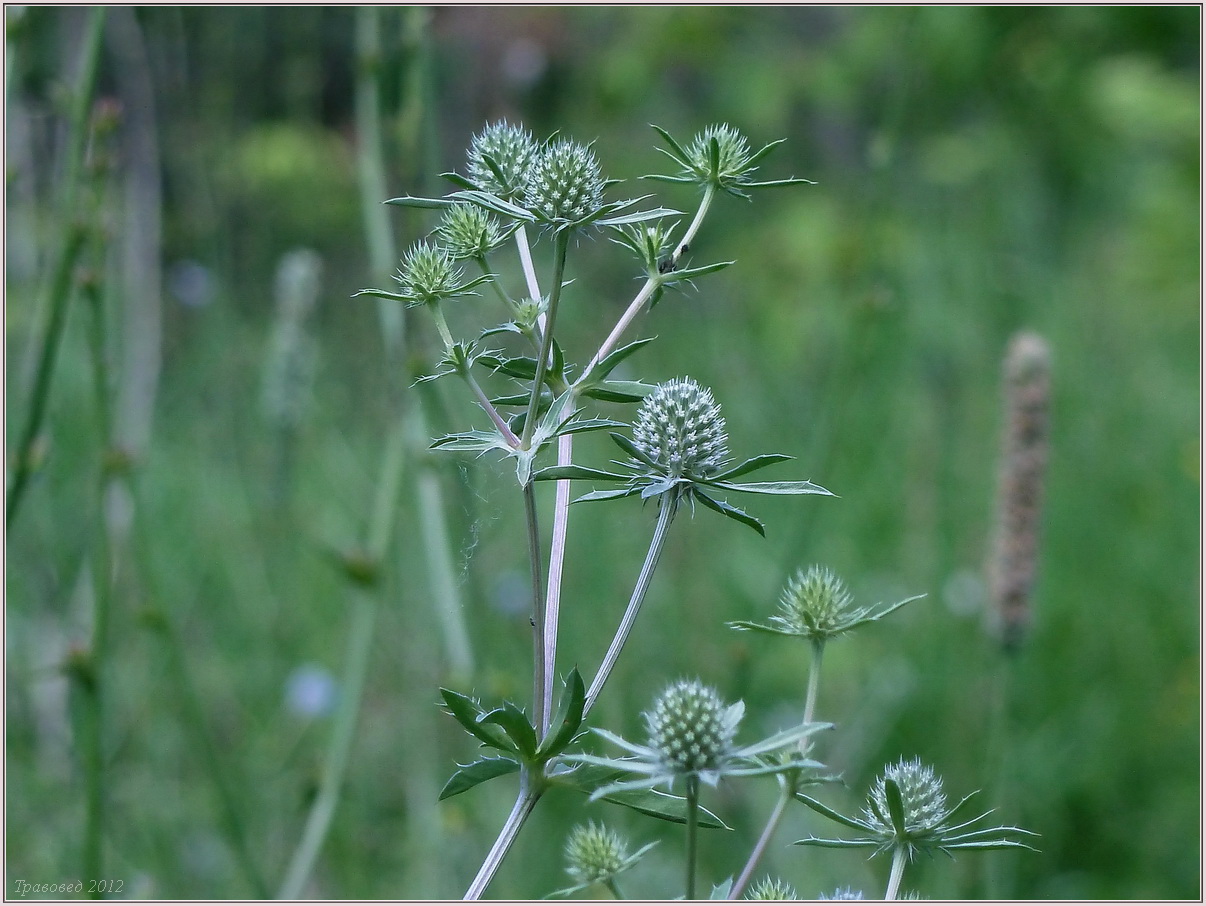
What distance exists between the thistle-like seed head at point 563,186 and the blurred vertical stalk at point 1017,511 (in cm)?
113

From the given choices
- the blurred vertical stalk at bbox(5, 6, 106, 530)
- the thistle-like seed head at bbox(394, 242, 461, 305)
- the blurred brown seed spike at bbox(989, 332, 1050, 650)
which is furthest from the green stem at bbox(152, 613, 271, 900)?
the blurred brown seed spike at bbox(989, 332, 1050, 650)

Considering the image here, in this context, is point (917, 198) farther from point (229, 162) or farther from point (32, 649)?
point (32, 649)

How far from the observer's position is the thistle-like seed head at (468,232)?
0.59m

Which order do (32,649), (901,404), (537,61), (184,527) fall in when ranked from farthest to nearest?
(537,61)
(901,404)
(184,527)
(32,649)

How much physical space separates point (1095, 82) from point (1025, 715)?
294 cm

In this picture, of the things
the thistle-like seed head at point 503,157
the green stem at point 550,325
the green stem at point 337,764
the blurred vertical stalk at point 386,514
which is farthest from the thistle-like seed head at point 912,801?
the green stem at point 337,764

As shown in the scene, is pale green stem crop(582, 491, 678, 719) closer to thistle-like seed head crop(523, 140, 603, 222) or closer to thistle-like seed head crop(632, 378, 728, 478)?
thistle-like seed head crop(632, 378, 728, 478)

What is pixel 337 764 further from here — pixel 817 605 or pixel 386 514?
pixel 817 605

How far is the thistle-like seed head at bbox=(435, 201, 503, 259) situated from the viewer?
59 cm

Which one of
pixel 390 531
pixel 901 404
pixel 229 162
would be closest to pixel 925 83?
pixel 901 404

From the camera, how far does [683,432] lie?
0.60m

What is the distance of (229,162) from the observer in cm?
336

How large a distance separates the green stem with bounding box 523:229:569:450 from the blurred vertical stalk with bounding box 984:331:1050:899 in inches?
45.5

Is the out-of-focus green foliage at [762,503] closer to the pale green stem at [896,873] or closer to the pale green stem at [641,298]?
the pale green stem at [641,298]
